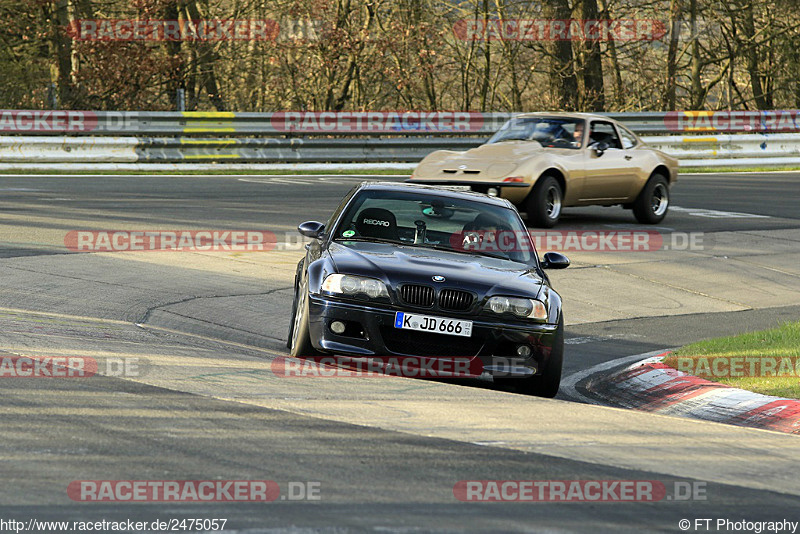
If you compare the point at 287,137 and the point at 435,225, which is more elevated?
the point at 287,137

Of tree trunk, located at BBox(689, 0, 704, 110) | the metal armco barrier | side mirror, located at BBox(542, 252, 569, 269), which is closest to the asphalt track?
side mirror, located at BBox(542, 252, 569, 269)

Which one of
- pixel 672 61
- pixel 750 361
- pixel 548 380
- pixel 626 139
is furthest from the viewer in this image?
pixel 672 61

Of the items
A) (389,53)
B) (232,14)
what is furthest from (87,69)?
(389,53)

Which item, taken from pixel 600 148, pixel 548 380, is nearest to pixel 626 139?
pixel 600 148

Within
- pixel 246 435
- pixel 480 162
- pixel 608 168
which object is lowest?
Answer: pixel 246 435

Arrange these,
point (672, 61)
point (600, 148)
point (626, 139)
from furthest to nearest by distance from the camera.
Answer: point (672, 61) < point (626, 139) < point (600, 148)

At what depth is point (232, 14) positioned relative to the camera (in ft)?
94.4

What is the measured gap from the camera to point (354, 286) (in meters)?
A: 7.57

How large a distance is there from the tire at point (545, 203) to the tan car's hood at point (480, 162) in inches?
17.5

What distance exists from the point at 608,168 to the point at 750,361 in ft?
26.3

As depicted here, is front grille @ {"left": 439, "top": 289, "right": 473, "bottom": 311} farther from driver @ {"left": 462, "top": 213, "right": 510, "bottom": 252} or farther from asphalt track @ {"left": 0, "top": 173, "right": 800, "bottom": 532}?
driver @ {"left": 462, "top": 213, "right": 510, "bottom": 252}

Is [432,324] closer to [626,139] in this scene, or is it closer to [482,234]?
[482,234]

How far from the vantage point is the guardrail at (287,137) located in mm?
21062

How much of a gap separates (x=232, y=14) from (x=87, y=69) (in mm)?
5168
